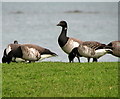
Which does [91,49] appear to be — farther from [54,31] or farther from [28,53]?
[54,31]

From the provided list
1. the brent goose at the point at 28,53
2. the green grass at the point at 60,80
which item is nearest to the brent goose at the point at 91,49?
the brent goose at the point at 28,53

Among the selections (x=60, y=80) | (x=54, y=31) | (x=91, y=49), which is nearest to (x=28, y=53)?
(x=91, y=49)

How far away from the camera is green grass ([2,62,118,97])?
→ 12.7 m

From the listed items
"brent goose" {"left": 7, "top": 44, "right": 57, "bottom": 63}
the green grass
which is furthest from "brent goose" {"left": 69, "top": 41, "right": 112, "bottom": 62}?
the green grass

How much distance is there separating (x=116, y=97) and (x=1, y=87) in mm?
3381

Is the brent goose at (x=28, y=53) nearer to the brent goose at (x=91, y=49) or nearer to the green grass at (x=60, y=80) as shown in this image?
the brent goose at (x=91, y=49)

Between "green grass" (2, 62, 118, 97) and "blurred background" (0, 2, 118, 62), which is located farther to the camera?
"blurred background" (0, 2, 118, 62)

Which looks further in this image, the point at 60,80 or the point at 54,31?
the point at 54,31

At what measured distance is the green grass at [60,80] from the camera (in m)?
12.7

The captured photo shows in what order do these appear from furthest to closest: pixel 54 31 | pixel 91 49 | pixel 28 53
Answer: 1. pixel 54 31
2. pixel 91 49
3. pixel 28 53

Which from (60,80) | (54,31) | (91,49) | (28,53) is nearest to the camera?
(60,80)

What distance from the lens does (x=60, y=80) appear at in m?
14.1

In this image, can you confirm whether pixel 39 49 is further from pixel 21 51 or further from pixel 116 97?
pixel 116 97

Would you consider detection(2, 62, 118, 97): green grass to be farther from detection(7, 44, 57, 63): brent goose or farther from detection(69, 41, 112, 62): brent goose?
detection(69, 41, 112, 62): brent goose
